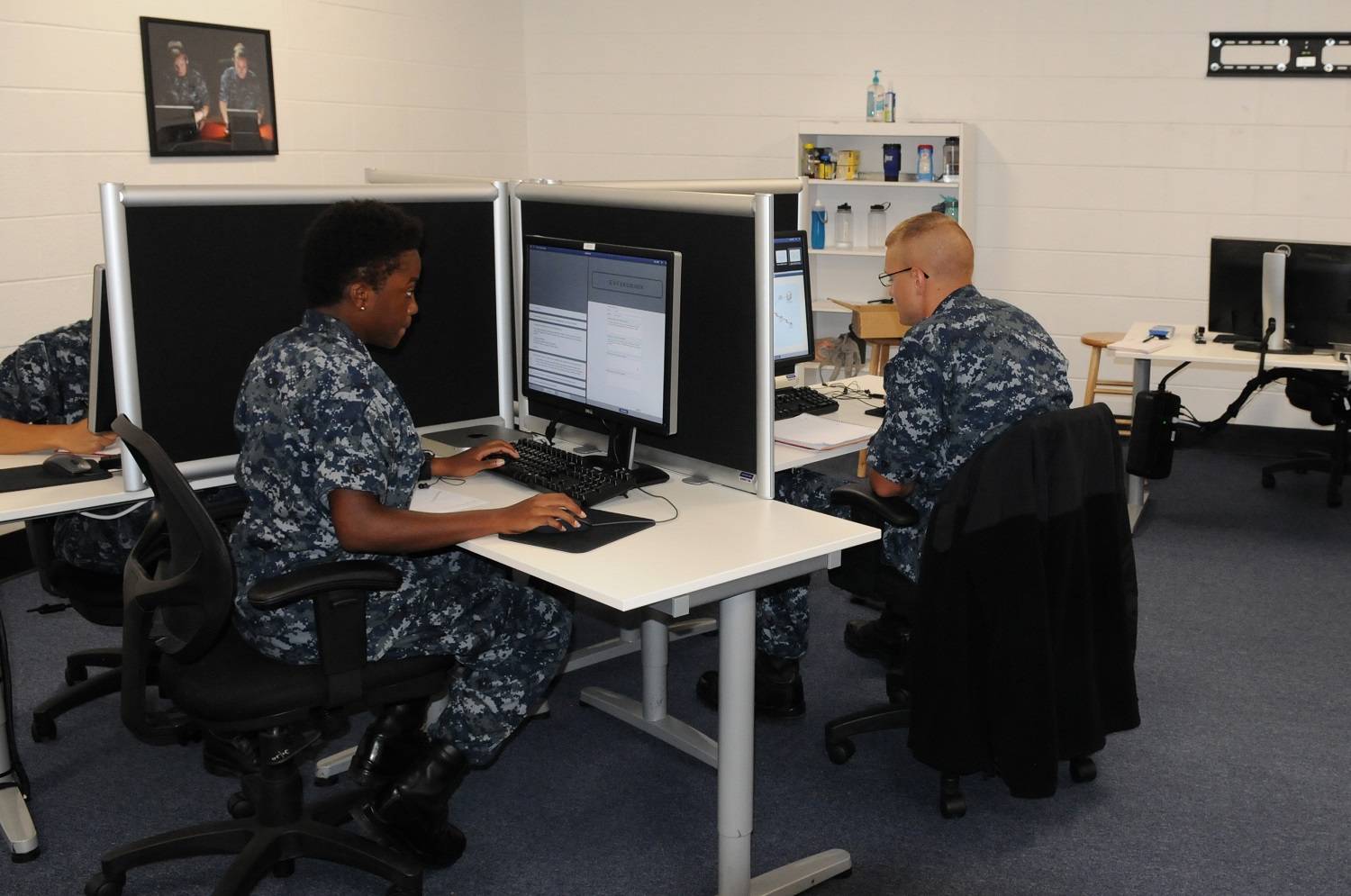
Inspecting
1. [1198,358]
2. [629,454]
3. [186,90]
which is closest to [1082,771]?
[629,454]

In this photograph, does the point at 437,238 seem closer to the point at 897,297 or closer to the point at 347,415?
the point at 347,415

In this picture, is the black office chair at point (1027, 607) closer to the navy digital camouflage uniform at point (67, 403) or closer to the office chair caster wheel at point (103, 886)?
the office chair caster wheel at point (103, 886)

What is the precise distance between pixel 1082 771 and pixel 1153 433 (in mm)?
2015

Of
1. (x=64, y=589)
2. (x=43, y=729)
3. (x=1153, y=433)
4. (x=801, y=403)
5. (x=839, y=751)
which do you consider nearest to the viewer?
(x=64, y=589)

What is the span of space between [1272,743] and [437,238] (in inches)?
88.4

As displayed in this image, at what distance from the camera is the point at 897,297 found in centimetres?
271

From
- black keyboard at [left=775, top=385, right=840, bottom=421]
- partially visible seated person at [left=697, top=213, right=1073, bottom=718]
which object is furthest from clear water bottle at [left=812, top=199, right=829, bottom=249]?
partially visible seated person at [left=697, top=213, right=1073, bottom=718]

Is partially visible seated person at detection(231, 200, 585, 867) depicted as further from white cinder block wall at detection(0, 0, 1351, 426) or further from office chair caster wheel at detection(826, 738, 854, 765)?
white cinder block wall at detection(0, 0, 1351, 426)

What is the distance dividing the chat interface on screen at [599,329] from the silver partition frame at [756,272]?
16 centimetres

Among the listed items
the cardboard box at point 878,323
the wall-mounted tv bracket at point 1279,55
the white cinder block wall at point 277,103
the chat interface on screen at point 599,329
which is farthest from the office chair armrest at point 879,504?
the wall-mounted tv bracket at point 1279,55

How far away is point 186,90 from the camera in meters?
4.41

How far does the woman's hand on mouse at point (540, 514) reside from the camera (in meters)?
2.09

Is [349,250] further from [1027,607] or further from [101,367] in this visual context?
[1027,607]

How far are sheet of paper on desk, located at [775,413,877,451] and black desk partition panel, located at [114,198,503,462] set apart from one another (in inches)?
32.6
